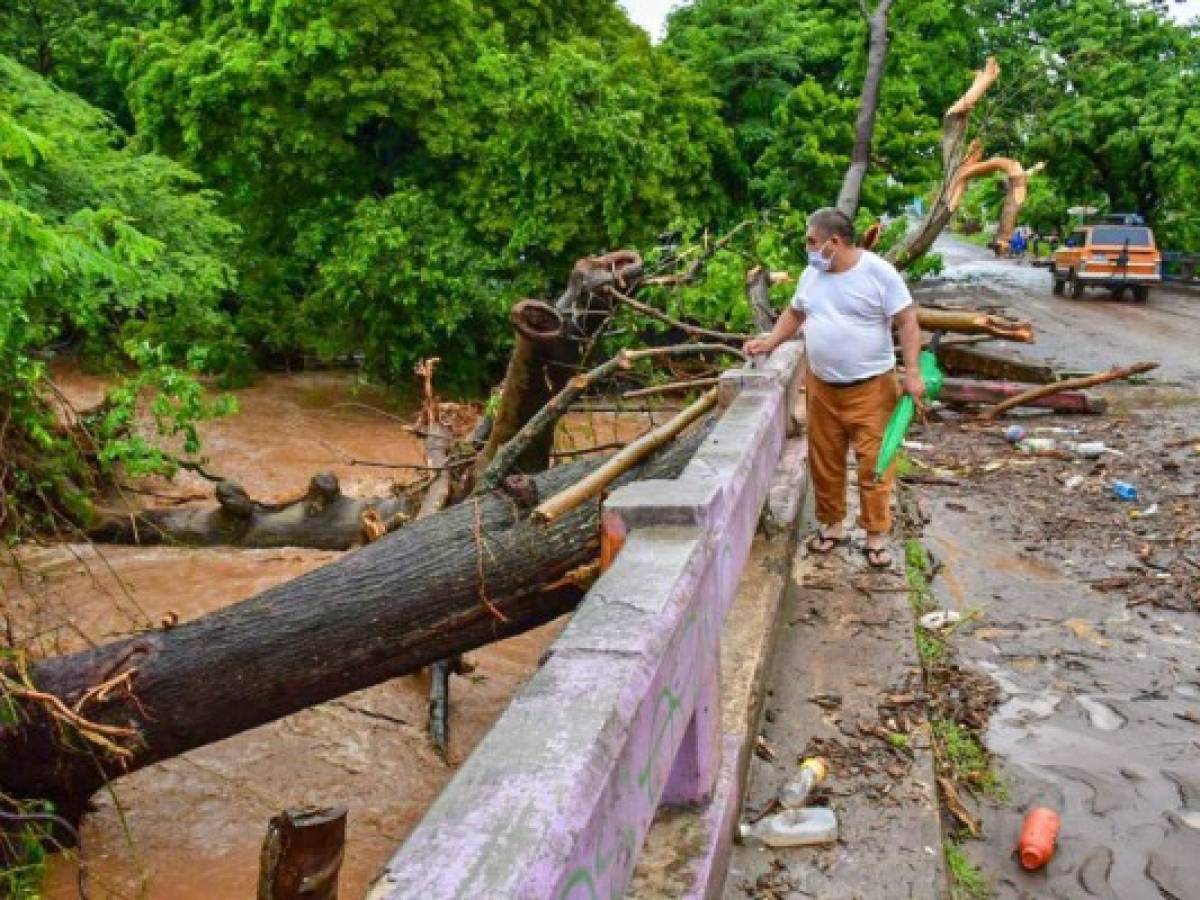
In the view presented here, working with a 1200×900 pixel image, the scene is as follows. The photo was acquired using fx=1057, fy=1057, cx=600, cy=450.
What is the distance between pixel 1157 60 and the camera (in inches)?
1110

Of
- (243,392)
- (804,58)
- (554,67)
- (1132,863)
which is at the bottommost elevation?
(243,392)

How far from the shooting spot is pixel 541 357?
6.56 meters

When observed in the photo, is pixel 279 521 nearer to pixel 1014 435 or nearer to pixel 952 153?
pixel 1014 435

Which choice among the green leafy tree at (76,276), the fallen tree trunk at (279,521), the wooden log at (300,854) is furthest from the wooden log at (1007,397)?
the wooden log at (300,854)

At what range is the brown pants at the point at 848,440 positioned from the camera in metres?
5.29

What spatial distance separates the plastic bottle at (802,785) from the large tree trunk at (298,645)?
4.47 feet

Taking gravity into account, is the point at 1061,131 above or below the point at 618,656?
above

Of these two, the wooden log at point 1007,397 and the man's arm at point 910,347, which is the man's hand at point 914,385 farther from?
the wooden log at point 1007,397

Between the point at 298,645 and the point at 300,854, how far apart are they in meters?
1.99

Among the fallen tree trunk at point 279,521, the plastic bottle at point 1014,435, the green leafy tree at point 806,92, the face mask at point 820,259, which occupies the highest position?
the green leafy tree at point 806,92

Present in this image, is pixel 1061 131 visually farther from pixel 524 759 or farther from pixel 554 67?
pixel 524 759

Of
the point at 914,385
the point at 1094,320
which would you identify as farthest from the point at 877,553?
the point at 1094,320

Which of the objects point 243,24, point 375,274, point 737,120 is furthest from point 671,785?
point 737,120

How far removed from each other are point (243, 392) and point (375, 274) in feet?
14.9
